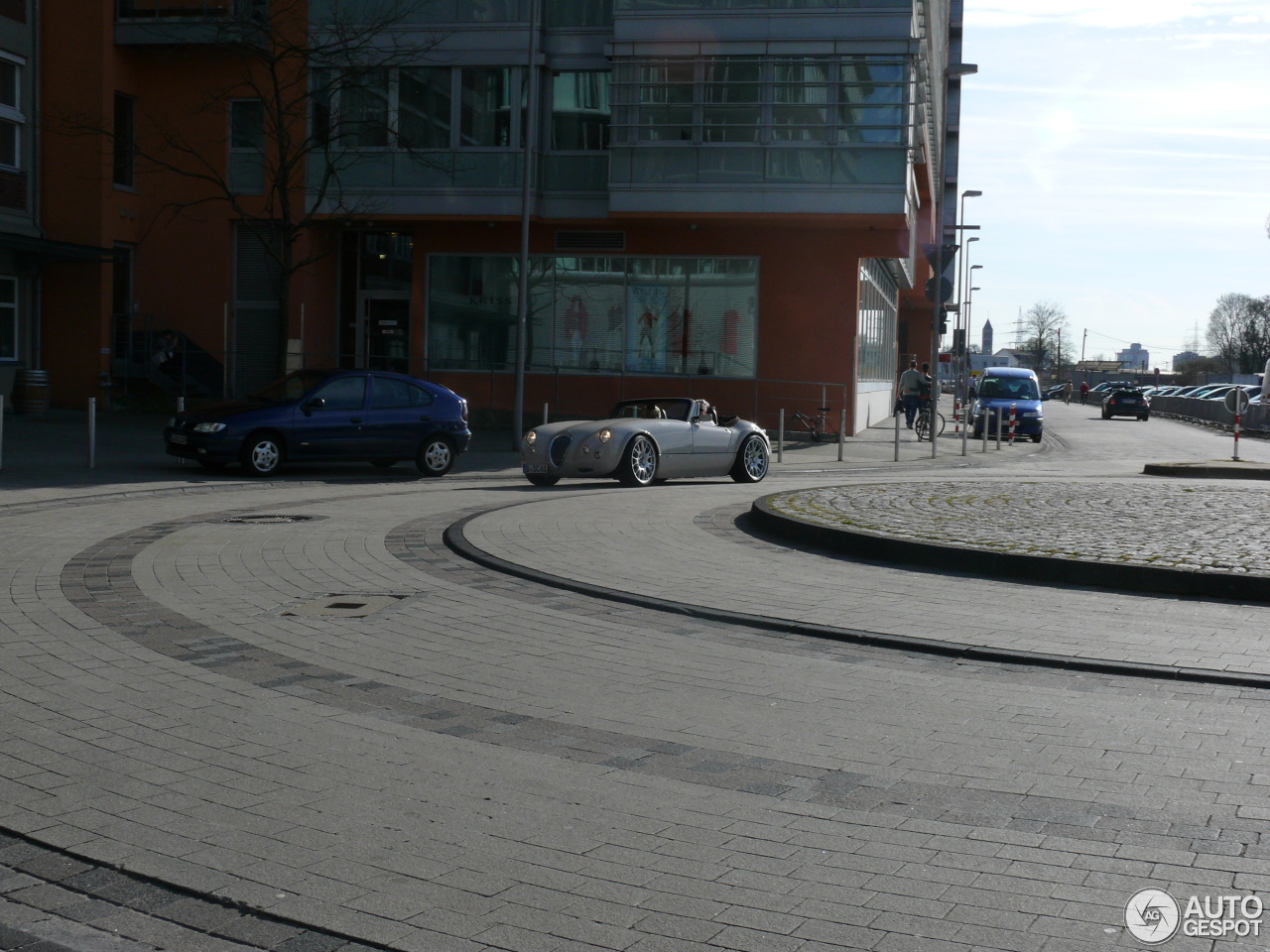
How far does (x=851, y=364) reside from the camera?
32.7 meters

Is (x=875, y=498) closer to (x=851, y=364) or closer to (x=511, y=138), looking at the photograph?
(x=851, y=364)

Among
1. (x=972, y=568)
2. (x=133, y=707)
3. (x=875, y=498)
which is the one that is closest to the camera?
(x=133, y=707)

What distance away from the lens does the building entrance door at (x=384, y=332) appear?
1399 inches

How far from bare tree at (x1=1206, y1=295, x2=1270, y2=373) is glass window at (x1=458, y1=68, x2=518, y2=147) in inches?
4312

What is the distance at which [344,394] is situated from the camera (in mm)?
20281

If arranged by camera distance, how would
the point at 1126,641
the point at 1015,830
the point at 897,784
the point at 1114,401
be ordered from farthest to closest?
the point at 1114,401 → the point at 1126,641 → the point at 897,784 → the point at 1015,830

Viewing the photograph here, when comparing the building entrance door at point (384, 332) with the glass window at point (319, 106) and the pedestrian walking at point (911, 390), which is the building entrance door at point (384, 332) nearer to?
the glass window at point (319, 106)

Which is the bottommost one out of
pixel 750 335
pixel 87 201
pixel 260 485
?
pixel 260 485

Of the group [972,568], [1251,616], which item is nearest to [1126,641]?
[1251,616]

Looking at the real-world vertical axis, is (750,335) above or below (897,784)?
above

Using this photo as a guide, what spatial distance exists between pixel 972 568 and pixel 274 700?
6.14 meters

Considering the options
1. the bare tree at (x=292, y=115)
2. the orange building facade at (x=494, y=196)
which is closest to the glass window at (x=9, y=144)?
the orange building facade at (x=494, y=196)

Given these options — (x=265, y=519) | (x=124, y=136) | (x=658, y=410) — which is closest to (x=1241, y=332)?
(x=124, y=136)

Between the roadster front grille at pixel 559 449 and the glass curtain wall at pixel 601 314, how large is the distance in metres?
15.1
